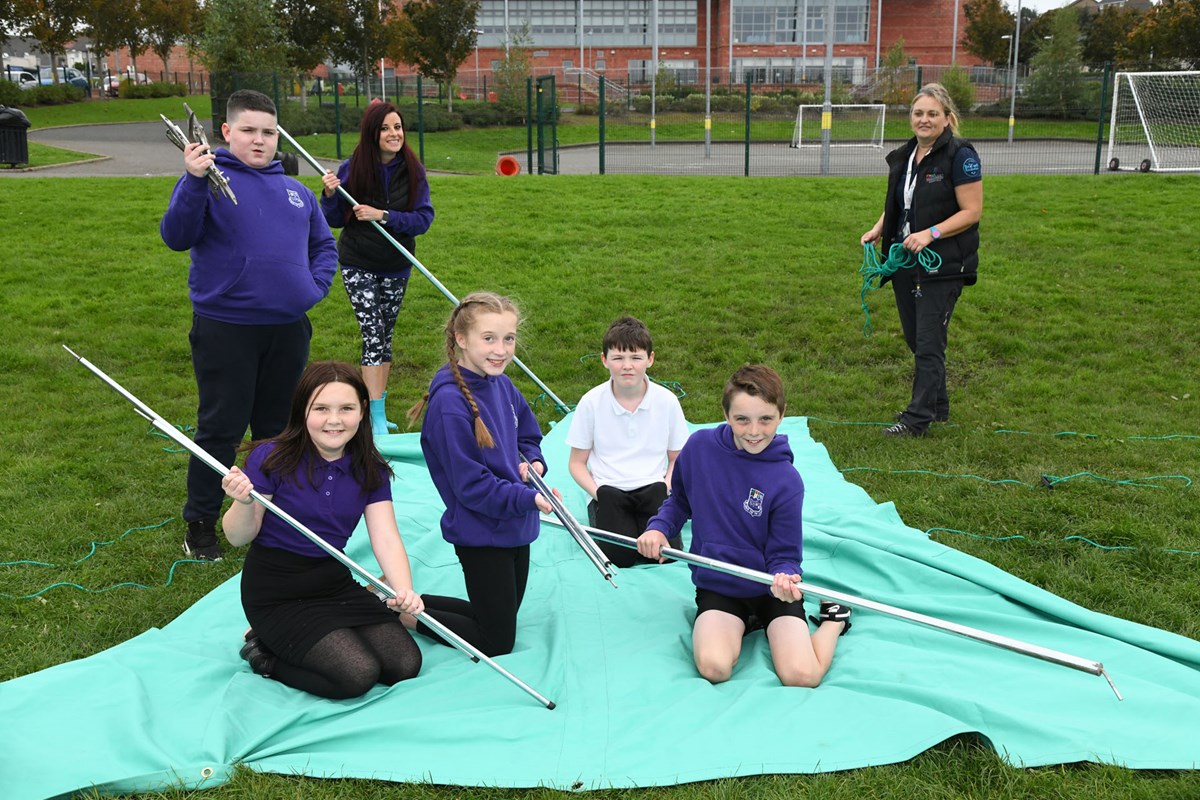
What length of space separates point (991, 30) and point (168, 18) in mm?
31813

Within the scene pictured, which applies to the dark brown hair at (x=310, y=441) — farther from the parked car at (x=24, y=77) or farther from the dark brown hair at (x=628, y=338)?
the parked car at (x=24, y=77)

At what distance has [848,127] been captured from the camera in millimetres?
24500

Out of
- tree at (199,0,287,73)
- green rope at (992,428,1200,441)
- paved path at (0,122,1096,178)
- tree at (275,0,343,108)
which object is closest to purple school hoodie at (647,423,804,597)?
green rope at (992,428,1200,441)

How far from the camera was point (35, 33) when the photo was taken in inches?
1193

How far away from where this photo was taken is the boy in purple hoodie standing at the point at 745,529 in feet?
11.8

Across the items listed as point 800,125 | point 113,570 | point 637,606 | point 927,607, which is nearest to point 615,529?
point 637,606

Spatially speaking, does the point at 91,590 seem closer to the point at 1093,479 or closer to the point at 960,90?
the point at 1093,479

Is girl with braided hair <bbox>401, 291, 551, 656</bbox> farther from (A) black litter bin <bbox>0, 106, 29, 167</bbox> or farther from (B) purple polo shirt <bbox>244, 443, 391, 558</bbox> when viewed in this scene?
(A) black litter bin <bbox>0, 106, 29, 167</bbox>

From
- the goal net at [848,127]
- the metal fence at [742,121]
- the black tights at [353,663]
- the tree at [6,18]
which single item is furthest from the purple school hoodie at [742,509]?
the tree at [6,18]

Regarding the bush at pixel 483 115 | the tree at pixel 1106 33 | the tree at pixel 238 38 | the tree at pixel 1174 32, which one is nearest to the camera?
the tree at pixel 238 38

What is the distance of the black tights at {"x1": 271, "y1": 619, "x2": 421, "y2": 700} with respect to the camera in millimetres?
3379

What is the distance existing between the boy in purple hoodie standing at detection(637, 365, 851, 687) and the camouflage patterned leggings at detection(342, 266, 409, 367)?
2.87m

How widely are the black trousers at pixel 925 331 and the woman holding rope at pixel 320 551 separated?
3813 millimetres

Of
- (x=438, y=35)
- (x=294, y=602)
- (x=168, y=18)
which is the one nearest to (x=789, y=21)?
(x=438, y=35)
